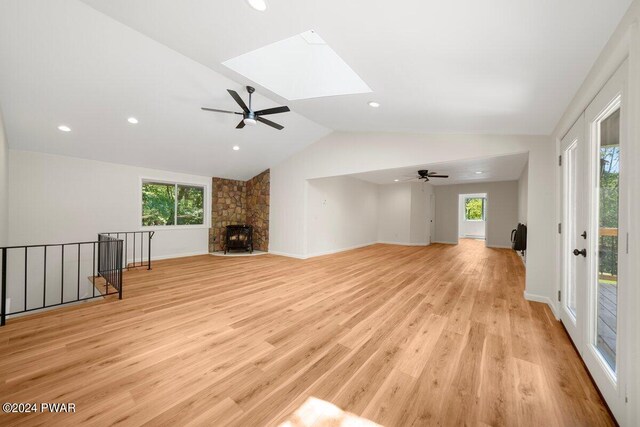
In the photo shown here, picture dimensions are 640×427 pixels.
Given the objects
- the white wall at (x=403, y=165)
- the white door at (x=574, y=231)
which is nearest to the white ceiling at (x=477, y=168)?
the white wall at (x=403, y=165)

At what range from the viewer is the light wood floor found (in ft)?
4.74

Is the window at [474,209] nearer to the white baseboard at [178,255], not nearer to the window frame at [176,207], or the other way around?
the window frame at [176,207]

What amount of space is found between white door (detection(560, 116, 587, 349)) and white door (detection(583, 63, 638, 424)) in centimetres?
11

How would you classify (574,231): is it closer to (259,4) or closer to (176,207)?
(259,4)

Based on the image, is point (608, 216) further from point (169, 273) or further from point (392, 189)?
point (392, 189)

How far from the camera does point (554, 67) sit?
5.93 ft

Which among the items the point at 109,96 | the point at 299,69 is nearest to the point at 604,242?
the point at 299,69

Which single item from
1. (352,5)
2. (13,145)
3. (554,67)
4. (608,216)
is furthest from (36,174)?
(608,216)

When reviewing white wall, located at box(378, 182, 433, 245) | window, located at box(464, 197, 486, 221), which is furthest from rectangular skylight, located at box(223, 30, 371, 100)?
window, located at box(464, 197, 486, 221)

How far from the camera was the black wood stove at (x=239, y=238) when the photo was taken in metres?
7.16

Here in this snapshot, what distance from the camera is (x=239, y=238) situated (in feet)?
24.0

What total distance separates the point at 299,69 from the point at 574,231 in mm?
3956

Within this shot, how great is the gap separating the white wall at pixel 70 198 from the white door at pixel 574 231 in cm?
747

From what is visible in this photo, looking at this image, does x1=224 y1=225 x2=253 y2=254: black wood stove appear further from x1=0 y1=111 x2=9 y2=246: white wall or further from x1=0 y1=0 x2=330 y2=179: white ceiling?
x1=0 y1=111 x2=9 y2=246: white wall
